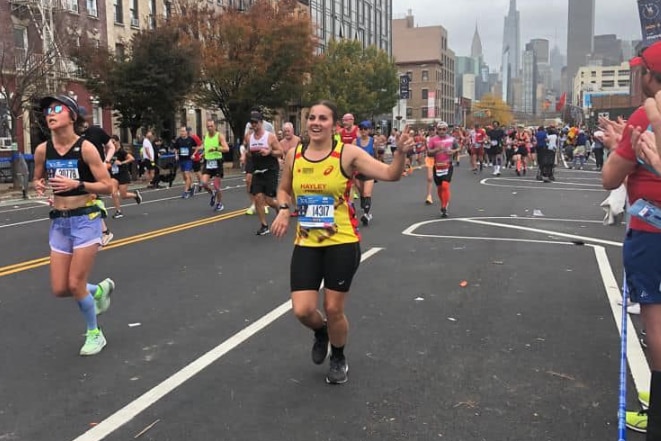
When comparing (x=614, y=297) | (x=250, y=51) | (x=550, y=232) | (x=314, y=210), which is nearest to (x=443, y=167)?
(x=550, y=232)

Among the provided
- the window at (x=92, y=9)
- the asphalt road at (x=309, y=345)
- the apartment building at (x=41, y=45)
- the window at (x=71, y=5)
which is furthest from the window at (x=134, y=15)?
the asphalt road at (x=309, y=345)

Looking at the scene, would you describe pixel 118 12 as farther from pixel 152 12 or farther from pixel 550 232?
pixel 550 232

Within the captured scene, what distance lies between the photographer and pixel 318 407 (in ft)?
13.1

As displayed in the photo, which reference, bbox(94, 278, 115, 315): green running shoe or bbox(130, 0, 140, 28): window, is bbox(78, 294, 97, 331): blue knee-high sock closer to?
bbox(94, 278, 115, 315): green running shoe

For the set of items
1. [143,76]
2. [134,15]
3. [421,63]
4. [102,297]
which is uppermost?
[421,63]

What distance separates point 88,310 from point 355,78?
53.8 m

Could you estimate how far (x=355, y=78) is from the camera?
56969 mm

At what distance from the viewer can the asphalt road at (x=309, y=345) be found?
3.79 metres

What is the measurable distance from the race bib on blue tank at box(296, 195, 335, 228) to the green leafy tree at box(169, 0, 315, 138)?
28.7 m

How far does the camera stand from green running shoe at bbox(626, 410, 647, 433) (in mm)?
3672

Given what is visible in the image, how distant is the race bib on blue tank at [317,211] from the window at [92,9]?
110 ft

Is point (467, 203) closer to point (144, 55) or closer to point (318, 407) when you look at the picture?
point (318, 407)

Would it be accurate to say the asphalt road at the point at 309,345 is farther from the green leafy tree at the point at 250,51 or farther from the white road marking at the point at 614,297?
the green leafy tree at the point at 250,51

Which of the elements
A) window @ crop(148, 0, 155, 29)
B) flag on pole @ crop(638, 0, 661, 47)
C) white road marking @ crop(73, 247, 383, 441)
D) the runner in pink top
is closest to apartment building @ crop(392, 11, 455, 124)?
window @ crop(148, 0, 155, 29)
